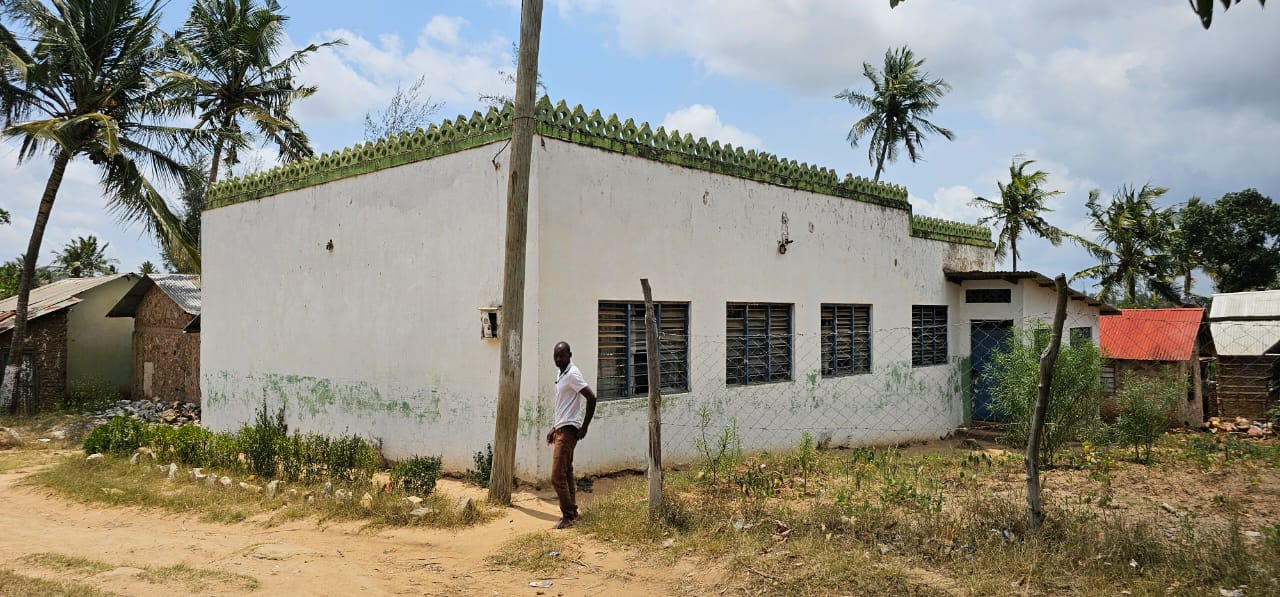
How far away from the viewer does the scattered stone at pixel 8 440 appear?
41.9 ft

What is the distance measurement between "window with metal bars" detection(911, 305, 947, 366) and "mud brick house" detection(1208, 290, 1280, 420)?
6983 millimetres

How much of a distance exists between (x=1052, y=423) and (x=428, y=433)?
25.2ft

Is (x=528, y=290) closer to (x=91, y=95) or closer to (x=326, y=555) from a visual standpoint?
(x=326, y=555)

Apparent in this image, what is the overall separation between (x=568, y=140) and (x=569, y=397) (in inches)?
121

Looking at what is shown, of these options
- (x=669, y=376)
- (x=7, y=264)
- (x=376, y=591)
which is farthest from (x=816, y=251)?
(x=7, y=264)

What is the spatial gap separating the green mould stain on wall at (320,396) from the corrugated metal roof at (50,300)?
7.96 meters

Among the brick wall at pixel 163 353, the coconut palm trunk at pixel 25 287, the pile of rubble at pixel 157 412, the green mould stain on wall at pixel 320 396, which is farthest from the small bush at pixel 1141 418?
the coconut palm trunk at pixel 25 287

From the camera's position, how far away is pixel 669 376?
9570 millimetres

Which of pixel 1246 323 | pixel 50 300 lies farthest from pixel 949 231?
pixel 50 300

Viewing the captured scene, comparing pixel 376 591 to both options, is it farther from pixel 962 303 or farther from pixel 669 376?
pixel 962 303

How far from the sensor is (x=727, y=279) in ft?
33.6

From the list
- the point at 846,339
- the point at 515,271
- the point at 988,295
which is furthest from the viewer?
the point at 988,295

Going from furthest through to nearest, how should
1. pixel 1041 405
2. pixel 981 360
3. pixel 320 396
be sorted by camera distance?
pixel 981 360, pixel 320 396, pixel 1041 405

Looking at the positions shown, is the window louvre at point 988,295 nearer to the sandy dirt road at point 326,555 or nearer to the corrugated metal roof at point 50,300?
the sandy dirt road at point 326,555
